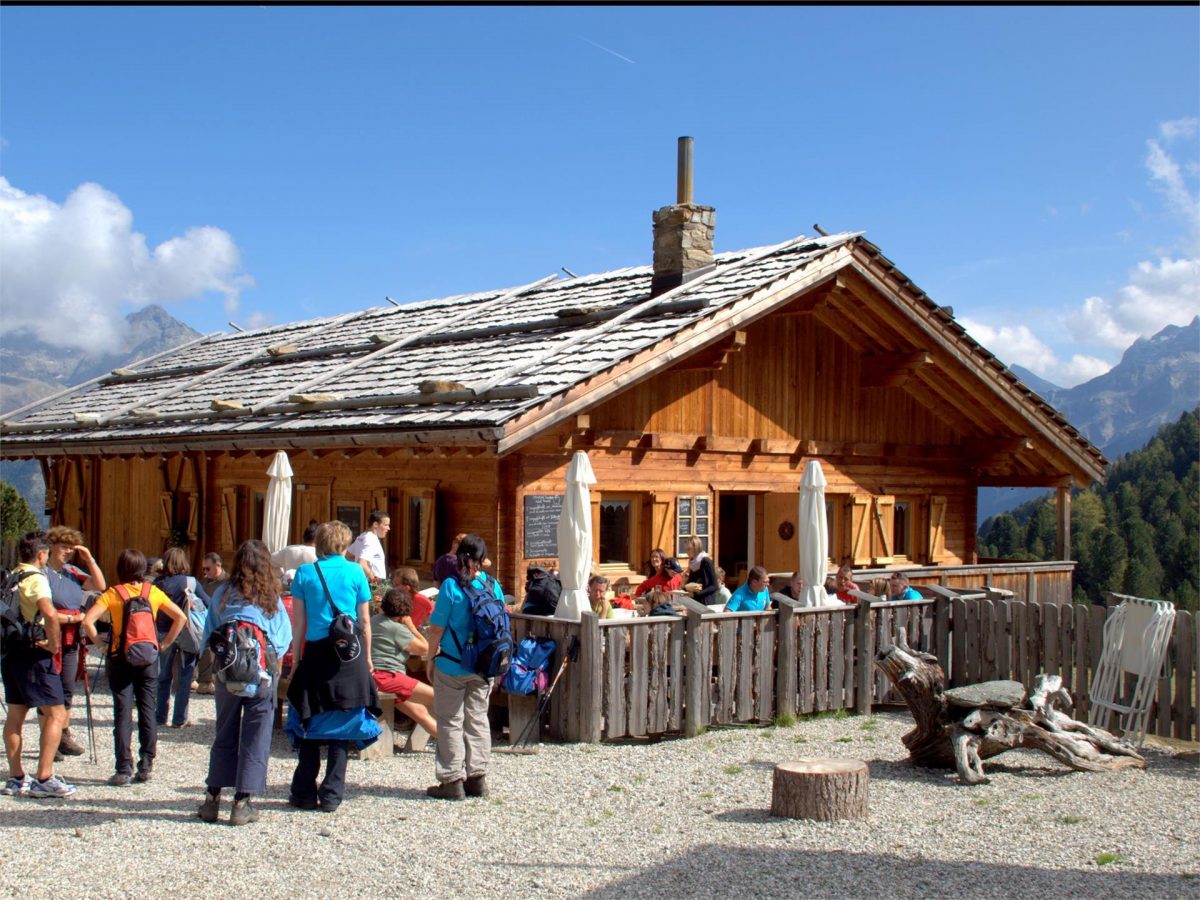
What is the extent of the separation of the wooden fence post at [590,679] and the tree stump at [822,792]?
269 centimetres

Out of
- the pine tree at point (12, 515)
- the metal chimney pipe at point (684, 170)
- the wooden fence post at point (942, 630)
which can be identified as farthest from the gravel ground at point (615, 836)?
the pine tree at point (12, 515)

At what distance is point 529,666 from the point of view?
408 inches

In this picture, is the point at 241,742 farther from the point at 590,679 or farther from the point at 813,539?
the point at 813,539

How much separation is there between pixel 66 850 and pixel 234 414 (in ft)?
36.4

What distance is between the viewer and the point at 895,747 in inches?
413

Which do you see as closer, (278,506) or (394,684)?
(394,684)

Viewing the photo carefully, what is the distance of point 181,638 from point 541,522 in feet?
15.6

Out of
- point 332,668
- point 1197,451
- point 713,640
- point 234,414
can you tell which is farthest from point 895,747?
point 1197,451

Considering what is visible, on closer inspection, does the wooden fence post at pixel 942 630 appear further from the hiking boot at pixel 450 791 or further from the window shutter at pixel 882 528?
the hiking boot at pixel 450 791

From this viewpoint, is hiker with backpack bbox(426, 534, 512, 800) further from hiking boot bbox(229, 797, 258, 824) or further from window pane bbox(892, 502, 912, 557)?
window pane bbox(892, 502, 912, 557)

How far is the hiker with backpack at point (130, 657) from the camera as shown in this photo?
8484 mm

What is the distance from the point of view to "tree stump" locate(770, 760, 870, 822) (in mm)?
7715

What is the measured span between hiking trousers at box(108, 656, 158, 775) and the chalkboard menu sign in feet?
20.1

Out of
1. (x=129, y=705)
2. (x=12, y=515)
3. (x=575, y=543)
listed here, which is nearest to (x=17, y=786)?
(x=129, y=705)
